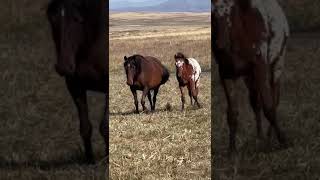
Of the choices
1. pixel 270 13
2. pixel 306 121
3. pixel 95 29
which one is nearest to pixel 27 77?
pixel 95 29

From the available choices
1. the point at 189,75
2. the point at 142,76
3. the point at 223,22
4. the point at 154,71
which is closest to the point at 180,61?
the point at 154,71

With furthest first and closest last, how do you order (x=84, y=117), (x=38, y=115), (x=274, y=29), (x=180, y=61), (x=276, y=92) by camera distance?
(x=180, y=61) < (x=38, y=115) < (x=84, y=117) < (x=276, y=92) < (x=274, y=29)

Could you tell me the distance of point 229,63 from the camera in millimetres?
Result: 4574

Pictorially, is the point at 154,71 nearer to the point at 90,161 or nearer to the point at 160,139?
the point at 160,139

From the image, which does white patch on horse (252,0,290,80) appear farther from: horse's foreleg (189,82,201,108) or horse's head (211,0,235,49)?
horse's foreleg (189,82,201,108)

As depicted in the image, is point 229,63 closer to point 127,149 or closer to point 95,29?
point 95,29

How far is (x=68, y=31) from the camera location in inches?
180

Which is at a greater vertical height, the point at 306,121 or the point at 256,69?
the point at 256,69

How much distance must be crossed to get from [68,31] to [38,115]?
1.05m

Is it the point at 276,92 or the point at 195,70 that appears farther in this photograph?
the point at 195,70

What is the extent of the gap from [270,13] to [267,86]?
68 cm

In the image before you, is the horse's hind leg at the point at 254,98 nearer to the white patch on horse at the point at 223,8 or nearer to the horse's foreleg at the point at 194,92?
the white patch on horse at the point at 223,8

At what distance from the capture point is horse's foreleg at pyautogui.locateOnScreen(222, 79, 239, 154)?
15.2 feet

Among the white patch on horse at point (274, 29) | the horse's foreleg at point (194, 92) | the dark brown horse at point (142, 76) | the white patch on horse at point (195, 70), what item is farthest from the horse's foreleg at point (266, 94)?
the dark brown horse at point (142, 76)
